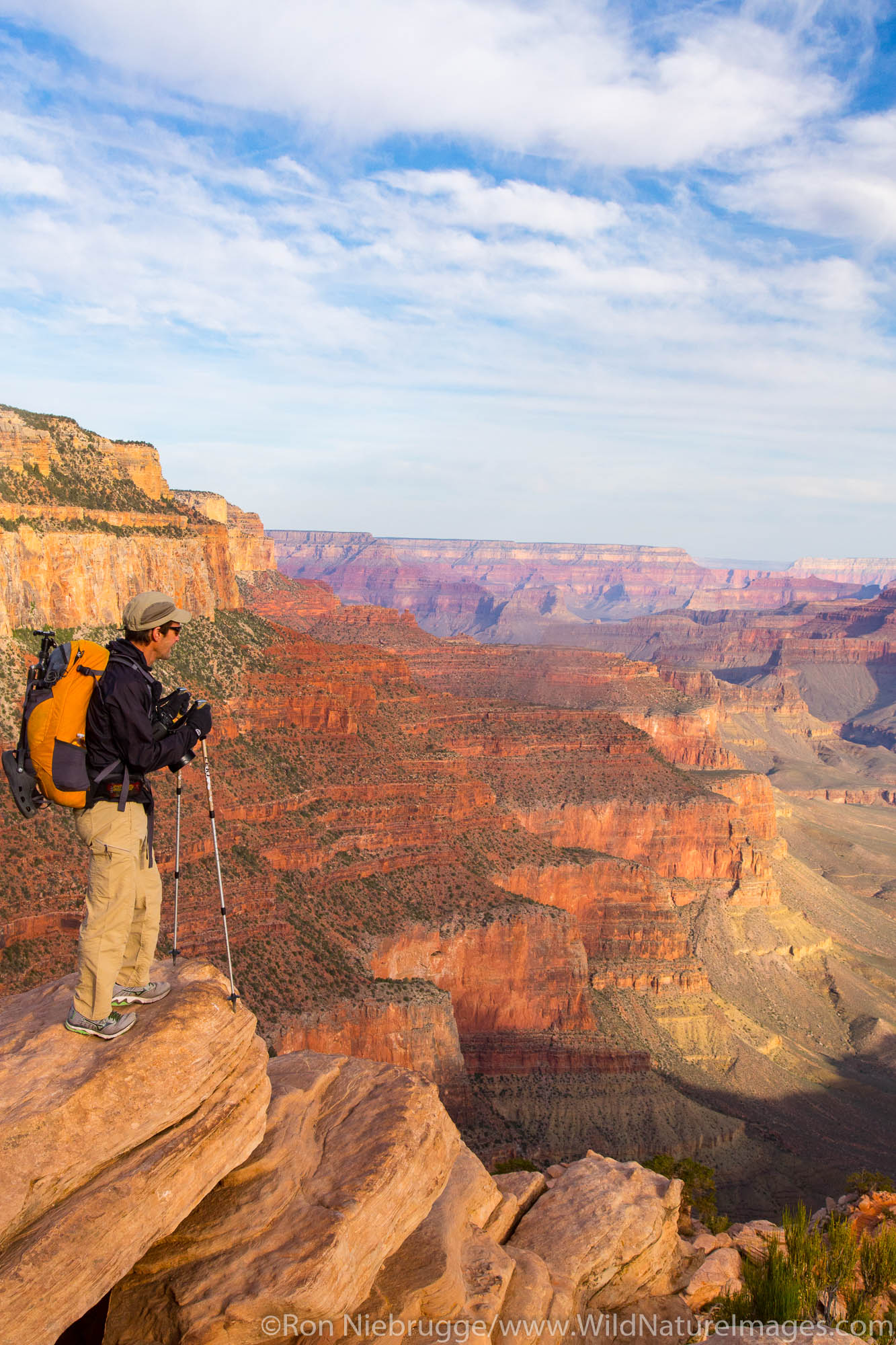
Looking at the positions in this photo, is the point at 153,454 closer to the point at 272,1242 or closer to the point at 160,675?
the point at 160,675

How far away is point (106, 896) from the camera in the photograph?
10688 mm

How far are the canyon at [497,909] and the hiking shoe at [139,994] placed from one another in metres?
8.20

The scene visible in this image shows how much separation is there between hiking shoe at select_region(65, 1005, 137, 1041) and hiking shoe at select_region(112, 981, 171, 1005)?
0.41 metres

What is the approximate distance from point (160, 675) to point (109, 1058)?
3700 centimetres

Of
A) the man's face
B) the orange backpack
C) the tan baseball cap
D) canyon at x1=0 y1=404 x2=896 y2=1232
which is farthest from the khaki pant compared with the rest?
canyon at x1=0 y1=404 x2=896 y2=1232

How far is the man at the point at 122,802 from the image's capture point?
1045 cm

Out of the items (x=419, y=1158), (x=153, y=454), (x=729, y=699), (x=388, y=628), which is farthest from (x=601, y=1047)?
(x=729, y=699)

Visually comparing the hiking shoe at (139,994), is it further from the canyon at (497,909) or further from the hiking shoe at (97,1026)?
the canyon at (497,909)

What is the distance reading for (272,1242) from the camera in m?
11.3

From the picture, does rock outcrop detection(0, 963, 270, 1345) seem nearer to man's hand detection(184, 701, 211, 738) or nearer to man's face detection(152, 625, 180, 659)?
man's hand detection(184, 701, 211, 738)

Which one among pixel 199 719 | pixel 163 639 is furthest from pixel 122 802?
pixel 163 639

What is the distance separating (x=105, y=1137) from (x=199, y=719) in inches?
188

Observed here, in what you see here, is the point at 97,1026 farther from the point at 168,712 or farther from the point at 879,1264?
the point at 879,1264

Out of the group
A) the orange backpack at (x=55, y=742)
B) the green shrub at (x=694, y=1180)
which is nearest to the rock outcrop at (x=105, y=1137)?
the orange backpack at (x=55, y=742)
